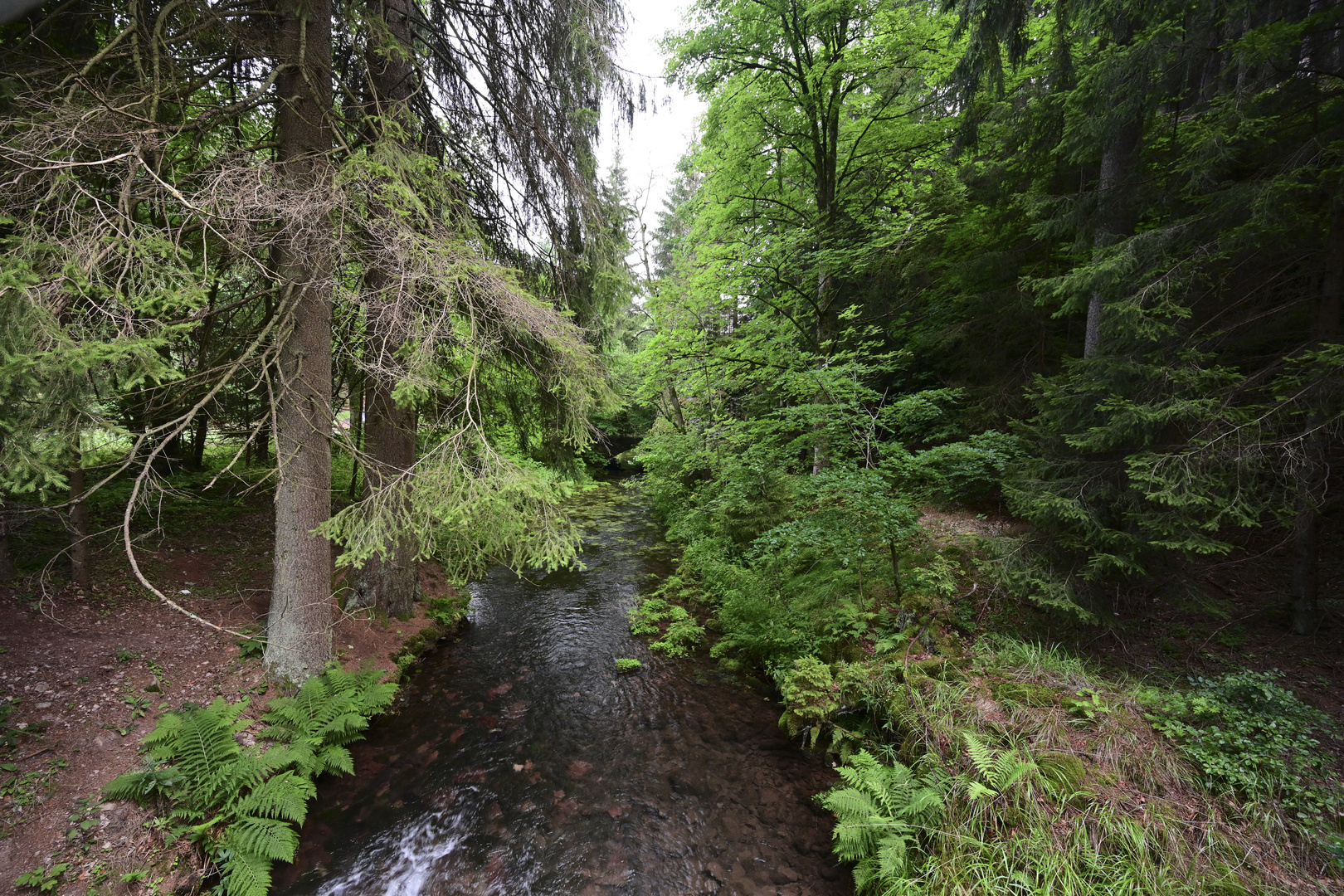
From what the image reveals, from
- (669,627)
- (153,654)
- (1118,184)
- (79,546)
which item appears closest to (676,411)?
(669,627)

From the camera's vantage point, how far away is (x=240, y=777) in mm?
3664

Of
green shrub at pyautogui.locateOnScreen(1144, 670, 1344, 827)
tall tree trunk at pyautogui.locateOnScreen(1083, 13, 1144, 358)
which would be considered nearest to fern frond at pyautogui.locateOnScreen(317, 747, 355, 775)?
green shrub at pyautogui.locateOnScreen(1144, 670, 1344, 827)

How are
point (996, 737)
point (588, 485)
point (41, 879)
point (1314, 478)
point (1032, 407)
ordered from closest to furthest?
point (41, 879)
point (996, 737)
point (1314, 478)
point (1032, 407)
point (588, 485)

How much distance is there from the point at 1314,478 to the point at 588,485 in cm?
776

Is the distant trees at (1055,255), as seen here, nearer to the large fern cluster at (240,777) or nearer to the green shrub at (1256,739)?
the green shrub at (1256,739)

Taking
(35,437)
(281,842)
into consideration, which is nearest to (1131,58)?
(35,437)

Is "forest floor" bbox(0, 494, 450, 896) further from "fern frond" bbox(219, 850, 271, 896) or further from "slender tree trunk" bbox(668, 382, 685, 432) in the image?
"slender tree trunk" bbox(668, 382, 685, 432)

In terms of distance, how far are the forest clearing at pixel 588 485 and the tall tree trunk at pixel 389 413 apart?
0.26ft

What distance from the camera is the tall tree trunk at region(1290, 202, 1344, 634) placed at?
141 inches

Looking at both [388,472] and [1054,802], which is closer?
[1054,802]

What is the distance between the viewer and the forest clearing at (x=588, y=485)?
317 cm

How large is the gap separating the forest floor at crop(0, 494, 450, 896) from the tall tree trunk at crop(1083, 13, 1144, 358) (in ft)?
29.9

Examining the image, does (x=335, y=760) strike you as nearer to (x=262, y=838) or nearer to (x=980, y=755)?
(x=262, y=838)

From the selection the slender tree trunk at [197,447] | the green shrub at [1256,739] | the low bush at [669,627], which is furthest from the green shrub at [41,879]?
the green shrub at [1256,739]
